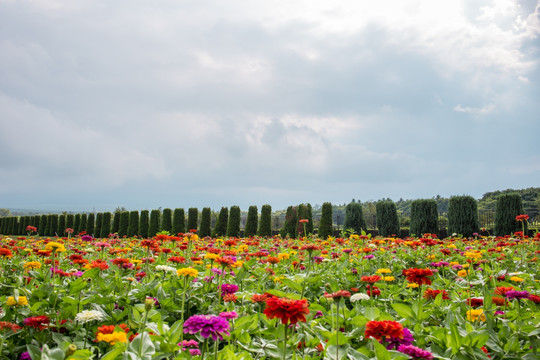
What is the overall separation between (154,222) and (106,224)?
6414mm

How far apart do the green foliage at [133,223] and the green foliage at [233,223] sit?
789 cm

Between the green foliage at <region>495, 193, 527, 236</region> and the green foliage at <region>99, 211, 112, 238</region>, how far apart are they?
26.8 m

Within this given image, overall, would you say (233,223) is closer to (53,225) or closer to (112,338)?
(112,338)

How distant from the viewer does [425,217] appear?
59.4 feet

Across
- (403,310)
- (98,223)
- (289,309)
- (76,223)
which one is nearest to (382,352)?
(289,309)

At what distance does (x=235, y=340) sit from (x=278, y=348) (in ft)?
0.90

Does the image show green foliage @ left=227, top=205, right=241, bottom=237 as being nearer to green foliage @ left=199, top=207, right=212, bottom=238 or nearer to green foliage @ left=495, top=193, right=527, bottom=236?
green foliage @ left=199, top=207, right=212, bottom=238

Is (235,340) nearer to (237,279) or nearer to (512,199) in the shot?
(237,279)

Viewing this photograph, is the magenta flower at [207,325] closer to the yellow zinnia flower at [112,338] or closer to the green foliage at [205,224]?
the yellow zinnia flower at [112,338]

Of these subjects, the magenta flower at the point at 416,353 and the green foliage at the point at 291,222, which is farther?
the green foliage at the point at 291,222

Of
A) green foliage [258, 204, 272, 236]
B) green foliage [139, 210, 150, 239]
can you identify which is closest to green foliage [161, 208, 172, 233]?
A: green foliage [139, 210, 150, 239]

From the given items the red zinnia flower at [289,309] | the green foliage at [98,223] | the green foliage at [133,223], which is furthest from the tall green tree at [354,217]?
the green foliage at [98,223]

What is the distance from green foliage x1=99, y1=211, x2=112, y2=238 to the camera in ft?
93.1

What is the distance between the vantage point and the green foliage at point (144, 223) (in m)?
25.3
